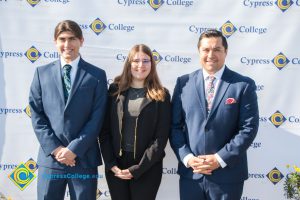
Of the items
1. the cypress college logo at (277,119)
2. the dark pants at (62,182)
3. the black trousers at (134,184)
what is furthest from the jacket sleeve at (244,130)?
the cypress college logo at (277,119)

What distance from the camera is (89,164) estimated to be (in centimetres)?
274

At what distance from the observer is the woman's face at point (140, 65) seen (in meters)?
2.77

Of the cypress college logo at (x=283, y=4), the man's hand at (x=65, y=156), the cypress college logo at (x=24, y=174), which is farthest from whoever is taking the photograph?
the cypress college logo at (x=24, y=174)

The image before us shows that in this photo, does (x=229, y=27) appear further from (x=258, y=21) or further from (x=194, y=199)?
(x=194, y=199)

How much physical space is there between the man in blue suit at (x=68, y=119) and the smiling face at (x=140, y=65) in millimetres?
290

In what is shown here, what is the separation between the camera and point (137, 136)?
2.66 metres

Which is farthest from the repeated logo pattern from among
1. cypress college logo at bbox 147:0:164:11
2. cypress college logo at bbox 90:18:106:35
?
cypress college logo at bbox 90:18:106:35

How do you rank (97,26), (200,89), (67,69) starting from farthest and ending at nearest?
(97,26) → (67,69) → (200,89)

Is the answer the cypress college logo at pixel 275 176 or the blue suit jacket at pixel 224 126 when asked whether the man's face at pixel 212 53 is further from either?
the cypress college logo at pixel 275 176

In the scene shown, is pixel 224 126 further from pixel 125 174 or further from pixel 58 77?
pixel 58 77

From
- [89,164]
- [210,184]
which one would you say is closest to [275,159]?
[210,184]

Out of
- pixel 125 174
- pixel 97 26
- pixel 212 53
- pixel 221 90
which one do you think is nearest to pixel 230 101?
pixel 221 90

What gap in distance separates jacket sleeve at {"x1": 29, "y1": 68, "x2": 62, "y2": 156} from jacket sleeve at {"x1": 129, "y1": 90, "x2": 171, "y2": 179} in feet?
2.07

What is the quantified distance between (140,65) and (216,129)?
0.78 metres
